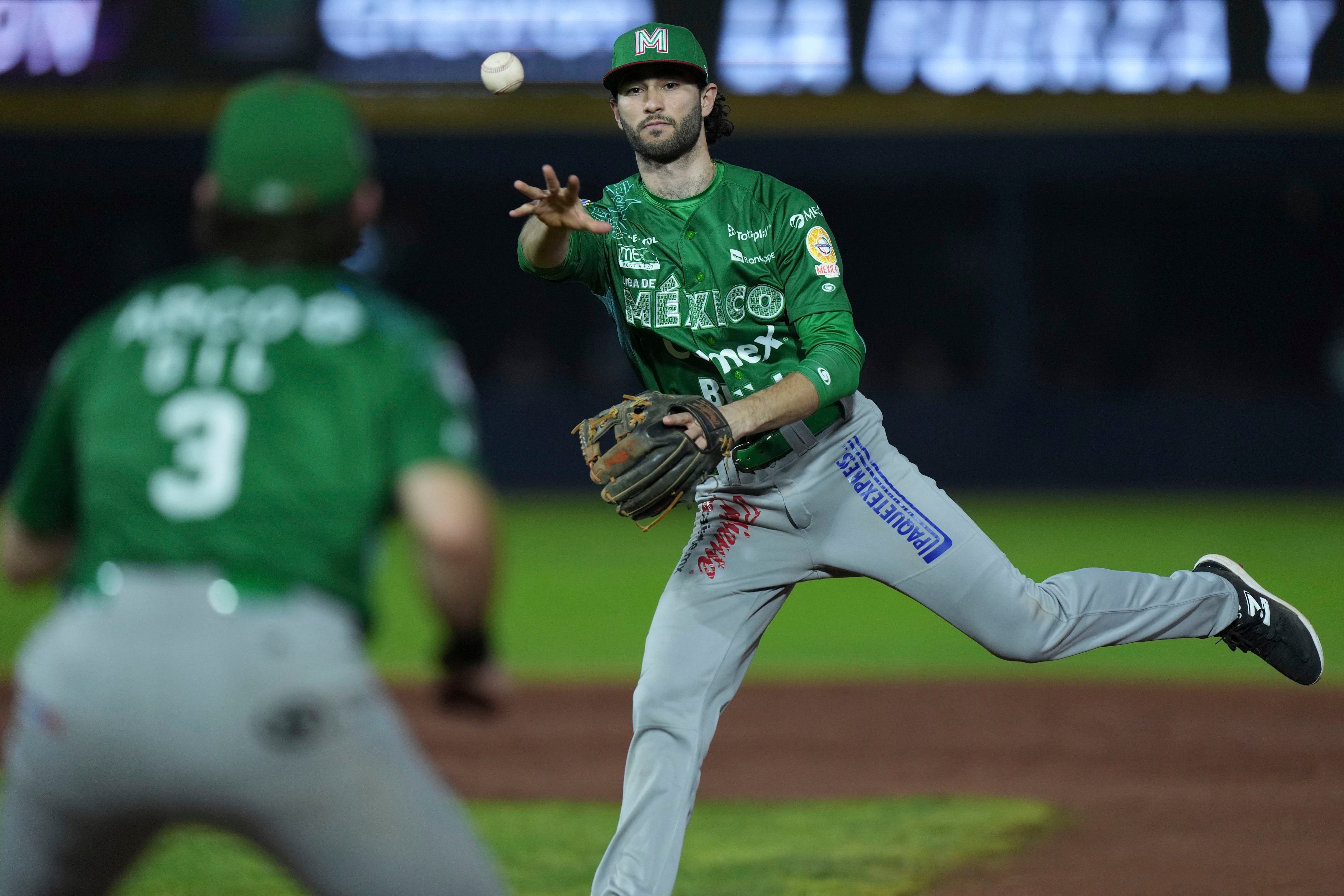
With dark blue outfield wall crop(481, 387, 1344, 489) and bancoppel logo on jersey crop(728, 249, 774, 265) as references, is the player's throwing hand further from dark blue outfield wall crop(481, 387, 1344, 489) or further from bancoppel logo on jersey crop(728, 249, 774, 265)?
dark blue outfield wall crop(481, 387, 1344, 489)

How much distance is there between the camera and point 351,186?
217cm

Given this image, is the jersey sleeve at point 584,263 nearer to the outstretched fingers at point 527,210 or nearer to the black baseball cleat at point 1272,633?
the outstretched fingers at point 527,210

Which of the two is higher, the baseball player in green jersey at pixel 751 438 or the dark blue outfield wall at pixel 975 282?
the baseball player in green jersey at pixel 751 438

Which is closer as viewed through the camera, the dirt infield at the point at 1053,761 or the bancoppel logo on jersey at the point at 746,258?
the bancoppel logo on jersey at the point at 746,258

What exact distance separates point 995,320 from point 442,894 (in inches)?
702

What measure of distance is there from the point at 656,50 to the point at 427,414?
209cm

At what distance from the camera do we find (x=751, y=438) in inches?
144

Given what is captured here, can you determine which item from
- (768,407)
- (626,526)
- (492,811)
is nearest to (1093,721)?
(492,811)

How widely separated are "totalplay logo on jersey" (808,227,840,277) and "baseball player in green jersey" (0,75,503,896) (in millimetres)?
1812

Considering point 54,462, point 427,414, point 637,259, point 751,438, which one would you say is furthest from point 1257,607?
point 54,462

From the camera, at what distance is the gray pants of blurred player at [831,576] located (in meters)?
3.69

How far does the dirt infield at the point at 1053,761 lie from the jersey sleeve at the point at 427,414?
3.02 metres

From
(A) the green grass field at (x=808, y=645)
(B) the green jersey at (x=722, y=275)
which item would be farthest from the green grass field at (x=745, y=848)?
(B) the green jersey at (x=722, y=275)

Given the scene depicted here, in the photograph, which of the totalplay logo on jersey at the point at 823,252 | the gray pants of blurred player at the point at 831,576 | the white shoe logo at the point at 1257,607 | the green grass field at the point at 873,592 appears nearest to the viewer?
the gray pants of blurred player at the point at 831,576
